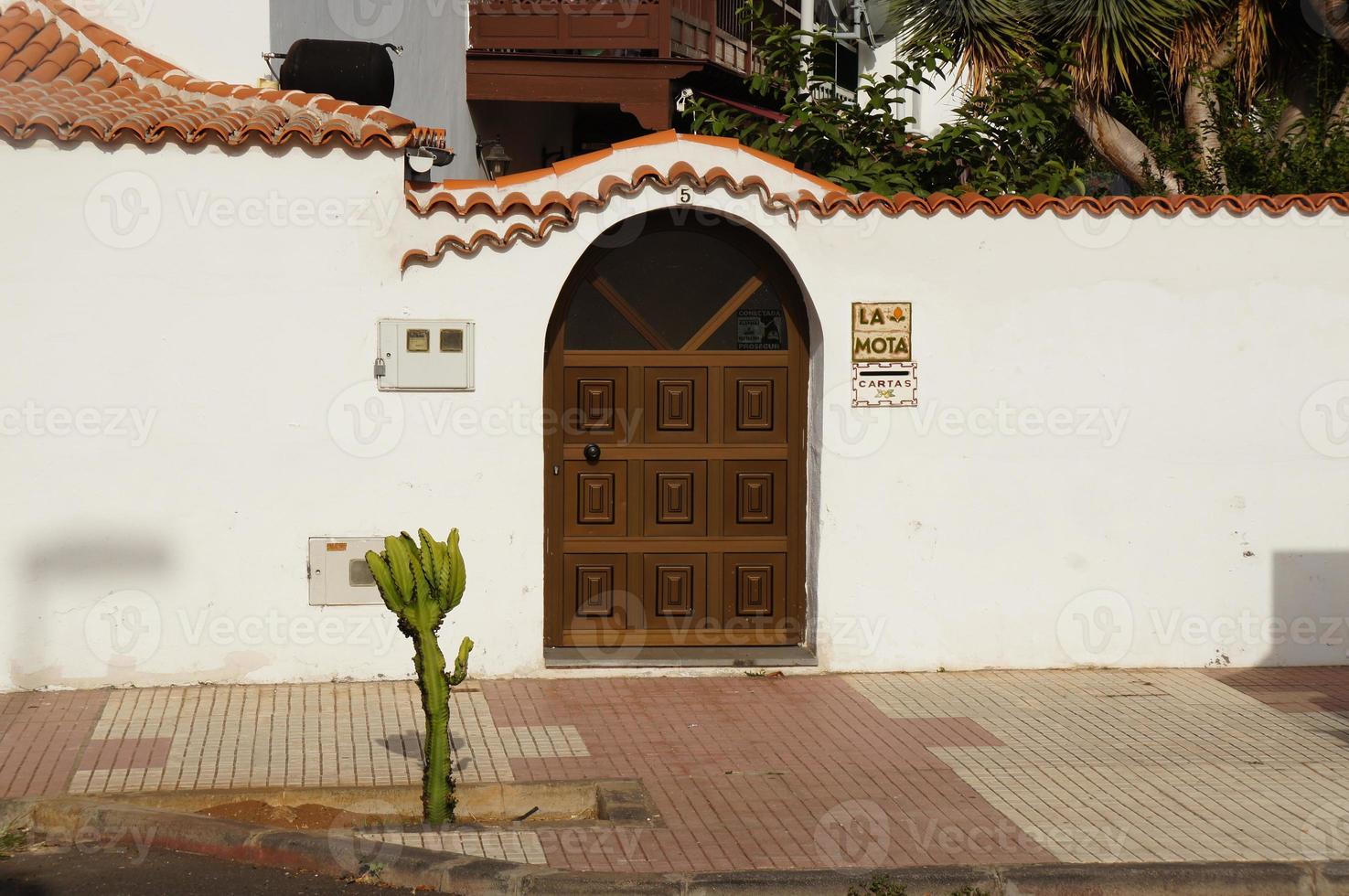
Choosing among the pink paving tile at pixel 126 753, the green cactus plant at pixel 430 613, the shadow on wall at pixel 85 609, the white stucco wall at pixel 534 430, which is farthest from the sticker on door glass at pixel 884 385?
the pink paving tile at pixel 126 753

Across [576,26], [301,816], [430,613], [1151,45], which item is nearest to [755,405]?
[430,613]

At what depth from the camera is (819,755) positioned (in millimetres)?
8070

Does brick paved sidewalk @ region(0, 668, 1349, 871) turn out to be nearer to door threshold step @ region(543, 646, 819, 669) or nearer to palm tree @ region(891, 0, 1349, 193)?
door threshold step @ region(543, 646, 819, 669)

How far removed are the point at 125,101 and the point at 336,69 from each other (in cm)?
194

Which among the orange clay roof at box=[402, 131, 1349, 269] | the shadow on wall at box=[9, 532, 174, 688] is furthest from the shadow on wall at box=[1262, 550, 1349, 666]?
the shadow on wall at box=[9, 532, 174, 688]

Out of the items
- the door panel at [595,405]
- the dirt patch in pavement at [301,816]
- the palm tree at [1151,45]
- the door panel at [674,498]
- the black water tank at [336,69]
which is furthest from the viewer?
the palm tree at [1151,45]

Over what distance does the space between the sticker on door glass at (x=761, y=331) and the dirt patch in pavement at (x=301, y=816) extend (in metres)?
4.03

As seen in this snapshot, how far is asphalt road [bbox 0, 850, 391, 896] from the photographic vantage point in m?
6.06

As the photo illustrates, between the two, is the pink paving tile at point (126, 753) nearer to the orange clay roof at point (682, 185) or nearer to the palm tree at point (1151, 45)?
the orange clay roof at point (682, 185)

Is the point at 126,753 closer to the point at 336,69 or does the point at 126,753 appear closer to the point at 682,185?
the point at 682,185

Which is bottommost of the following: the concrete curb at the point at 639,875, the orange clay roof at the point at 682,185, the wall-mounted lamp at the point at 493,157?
the concrete curb at the point at 639,875

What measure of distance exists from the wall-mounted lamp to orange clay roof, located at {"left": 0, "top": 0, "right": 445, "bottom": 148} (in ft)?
16.3

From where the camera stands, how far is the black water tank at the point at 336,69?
1111 centimetres

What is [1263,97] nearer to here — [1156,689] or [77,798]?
[1156,689]
